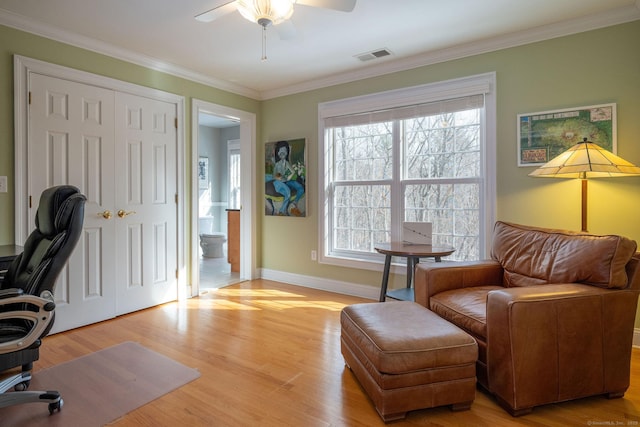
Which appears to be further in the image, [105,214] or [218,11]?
[105,214]

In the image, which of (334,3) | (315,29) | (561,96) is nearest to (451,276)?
(561,96)

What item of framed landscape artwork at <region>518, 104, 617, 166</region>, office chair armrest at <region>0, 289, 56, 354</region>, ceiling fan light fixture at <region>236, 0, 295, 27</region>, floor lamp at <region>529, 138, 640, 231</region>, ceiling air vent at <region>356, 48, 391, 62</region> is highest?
ceiling air vent at <region>356, 48, 391, 62</region>

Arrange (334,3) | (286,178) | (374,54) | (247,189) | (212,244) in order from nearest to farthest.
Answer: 1. (334,3)
2. (374,54)
3. (286,178)
4. (247,189)
5. (212,244)

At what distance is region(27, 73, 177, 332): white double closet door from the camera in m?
2.85

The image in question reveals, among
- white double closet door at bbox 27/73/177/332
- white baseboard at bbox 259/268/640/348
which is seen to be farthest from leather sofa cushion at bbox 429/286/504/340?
white double closet door at bbox 27/73/177/332

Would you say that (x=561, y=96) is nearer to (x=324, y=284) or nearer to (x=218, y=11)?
(x=218, y=11)

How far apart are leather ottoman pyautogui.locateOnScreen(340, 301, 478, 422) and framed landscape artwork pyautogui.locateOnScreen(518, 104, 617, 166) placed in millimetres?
1803

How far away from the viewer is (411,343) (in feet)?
5.64

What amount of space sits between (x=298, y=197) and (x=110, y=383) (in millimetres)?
2671

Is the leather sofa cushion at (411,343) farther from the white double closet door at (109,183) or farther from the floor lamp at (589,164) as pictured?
the white double closet door at (109,183)

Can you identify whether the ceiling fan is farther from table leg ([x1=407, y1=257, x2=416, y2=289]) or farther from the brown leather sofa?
table leg ([x1=407, y1=257, x2=416, y2=289])

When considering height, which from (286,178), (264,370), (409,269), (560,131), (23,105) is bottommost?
(264,370)

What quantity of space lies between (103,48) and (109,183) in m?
1.15

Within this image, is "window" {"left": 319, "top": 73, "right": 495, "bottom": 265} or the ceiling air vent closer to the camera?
"window" {"left": 319, "top": 73, "right": 495, "bottom": 265}
